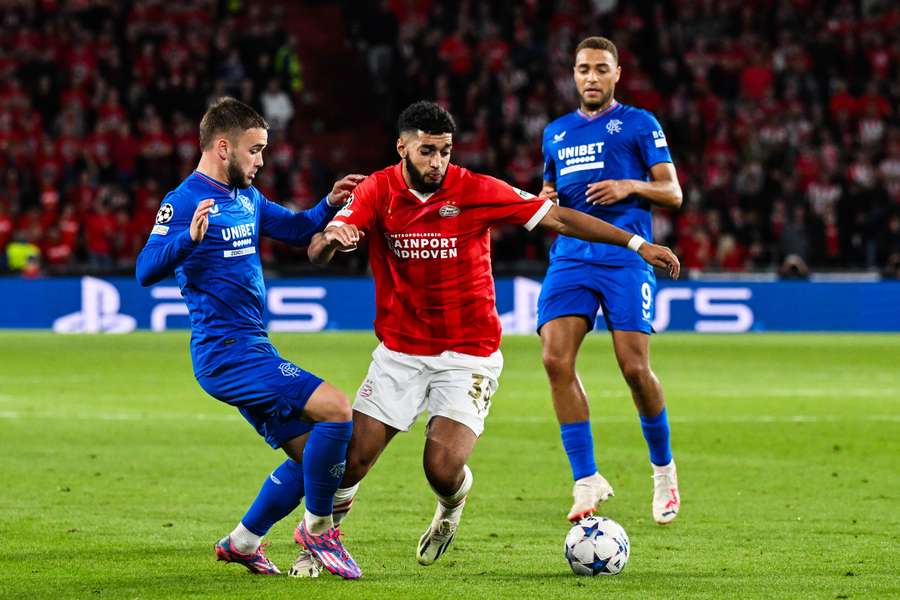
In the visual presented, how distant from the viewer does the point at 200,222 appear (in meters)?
6.05

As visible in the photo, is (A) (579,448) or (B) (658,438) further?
(B) (658,438)

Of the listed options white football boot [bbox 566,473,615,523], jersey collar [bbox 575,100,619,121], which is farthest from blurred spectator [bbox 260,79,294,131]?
white football boot [bbox 566,473,615,523]

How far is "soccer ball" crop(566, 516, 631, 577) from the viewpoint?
634cm

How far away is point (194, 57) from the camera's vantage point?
2812cm

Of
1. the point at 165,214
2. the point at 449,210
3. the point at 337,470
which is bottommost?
the point at 337,470

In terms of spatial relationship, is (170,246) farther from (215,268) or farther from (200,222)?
(215,268)

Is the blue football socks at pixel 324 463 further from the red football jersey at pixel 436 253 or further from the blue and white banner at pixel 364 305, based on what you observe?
the blue and white banner at pixel 364 305

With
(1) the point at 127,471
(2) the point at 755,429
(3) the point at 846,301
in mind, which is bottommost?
(3) the point at 846,301

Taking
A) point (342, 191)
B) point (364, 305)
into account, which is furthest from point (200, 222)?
point (364, 305)

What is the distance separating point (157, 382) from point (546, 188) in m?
8.19

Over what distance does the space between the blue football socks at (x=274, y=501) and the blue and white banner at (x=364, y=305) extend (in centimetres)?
1580

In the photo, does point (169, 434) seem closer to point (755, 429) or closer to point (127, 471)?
point (127, 471)

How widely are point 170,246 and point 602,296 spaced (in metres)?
Answer: 2.78

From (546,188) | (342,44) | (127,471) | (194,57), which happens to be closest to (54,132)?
(194,57)
